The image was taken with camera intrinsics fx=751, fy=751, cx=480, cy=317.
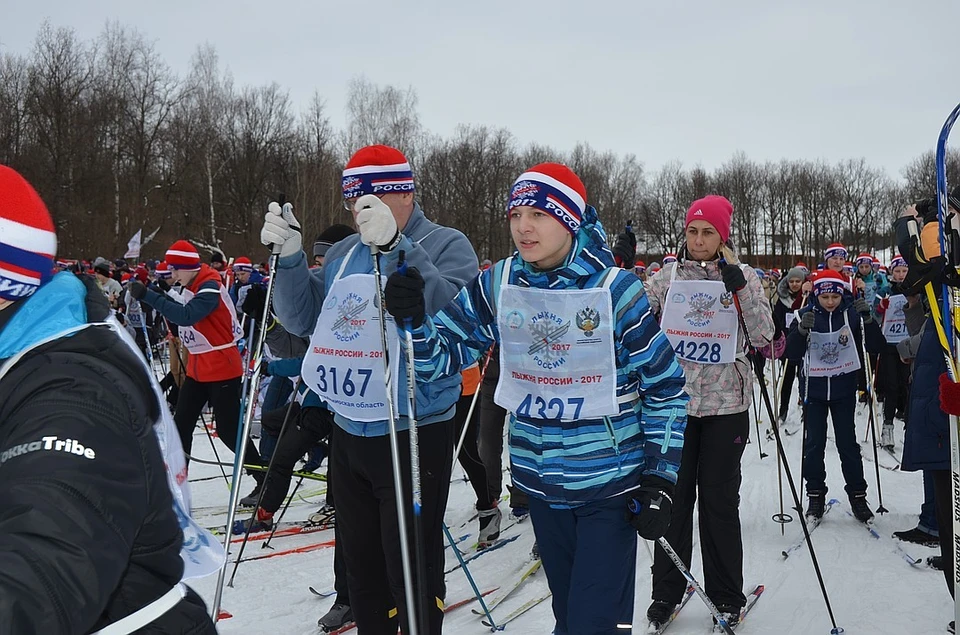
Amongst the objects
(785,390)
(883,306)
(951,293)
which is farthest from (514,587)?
(883,306)

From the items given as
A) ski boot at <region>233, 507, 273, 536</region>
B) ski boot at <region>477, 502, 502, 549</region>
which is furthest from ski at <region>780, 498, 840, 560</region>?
ski boot at <region>233, 507, 273, 536</region>

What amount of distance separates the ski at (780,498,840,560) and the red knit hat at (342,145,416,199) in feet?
12.6

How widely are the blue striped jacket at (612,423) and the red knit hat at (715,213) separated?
1616 mm

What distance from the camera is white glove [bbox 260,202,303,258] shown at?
324cm

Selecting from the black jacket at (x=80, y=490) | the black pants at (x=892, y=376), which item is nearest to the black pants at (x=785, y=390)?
the black pants at (x=892, y=376)

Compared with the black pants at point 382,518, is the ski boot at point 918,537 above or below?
below

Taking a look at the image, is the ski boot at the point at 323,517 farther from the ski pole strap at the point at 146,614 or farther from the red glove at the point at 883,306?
the red glove at the point at 883,306

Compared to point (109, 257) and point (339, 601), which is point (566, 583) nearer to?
point (339, 601)

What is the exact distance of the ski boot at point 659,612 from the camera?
160 inches

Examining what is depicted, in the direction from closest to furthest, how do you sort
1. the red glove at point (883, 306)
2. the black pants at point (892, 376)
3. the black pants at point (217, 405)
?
the black pants at point (217, 405), the black pants at point (892, 376), the red glove at point (883, 306)

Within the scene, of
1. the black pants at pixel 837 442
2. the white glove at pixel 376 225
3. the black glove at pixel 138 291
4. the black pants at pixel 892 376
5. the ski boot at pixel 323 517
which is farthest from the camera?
the black pants at pixel 892 376

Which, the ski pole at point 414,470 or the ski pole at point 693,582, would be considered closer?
the ski pole at point 414,470

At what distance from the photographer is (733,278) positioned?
408 cm

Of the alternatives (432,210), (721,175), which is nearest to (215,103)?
(432,210)
